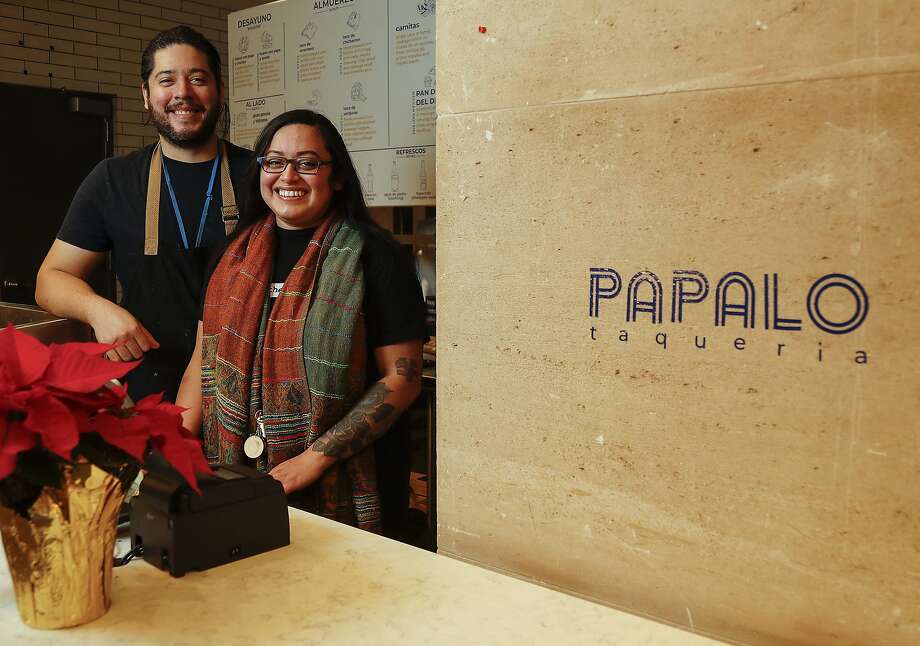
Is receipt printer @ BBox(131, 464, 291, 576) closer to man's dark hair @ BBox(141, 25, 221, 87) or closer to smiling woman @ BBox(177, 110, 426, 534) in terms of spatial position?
smiling woman @ BBox(177, 110, 426, 534)

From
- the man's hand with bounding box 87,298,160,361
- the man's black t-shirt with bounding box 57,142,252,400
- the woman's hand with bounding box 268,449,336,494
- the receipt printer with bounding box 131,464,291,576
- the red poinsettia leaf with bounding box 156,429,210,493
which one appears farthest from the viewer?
the man's black t-shirt with bounding box 57,142,252,400

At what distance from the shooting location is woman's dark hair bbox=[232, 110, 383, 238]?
2117mm

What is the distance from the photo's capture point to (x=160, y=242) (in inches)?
96.2

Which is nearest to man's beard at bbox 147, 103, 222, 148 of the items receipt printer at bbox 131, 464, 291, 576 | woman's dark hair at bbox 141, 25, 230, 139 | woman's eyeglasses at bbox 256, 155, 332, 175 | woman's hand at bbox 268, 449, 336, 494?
woman's dark hair at bbox 141, 25, 230, 139

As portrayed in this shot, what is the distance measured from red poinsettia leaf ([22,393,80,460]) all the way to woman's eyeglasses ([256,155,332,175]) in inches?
52.5

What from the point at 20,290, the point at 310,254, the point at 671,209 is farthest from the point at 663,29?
the point at 20,290

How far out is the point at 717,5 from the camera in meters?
0.94

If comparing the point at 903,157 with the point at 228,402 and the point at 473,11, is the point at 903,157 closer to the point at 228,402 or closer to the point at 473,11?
the point at 473,11

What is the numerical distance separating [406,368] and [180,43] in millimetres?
1301

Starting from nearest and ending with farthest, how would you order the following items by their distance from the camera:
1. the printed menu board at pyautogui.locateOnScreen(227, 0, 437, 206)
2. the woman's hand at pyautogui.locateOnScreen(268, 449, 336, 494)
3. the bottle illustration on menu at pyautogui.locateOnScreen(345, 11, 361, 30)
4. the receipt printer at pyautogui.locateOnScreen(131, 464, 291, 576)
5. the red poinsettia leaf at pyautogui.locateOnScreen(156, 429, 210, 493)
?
the red poinsettia leaf at pyautogui.locateOnScreen(156, 429, 210, 493), the receipt printer at pyautogui.locateOnScreen(131, 464, 291, 576), the woman's hand at pyautogui.locateOnScreen(268, 449, 336, 494), the printed menu board at pyautogui.locateOnScreen(227, 0, 437, 206), the bottle illustration on menu at pyautogui.locateOnScreen(345, 11, 361, 30)

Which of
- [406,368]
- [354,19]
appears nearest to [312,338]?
[406,368]

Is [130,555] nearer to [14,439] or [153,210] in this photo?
[14,439]

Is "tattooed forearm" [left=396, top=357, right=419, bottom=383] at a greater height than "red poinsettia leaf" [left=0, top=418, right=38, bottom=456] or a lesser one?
lesser

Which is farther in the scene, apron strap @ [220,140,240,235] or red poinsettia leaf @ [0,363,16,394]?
apron strap @ [220,140,240,235]
